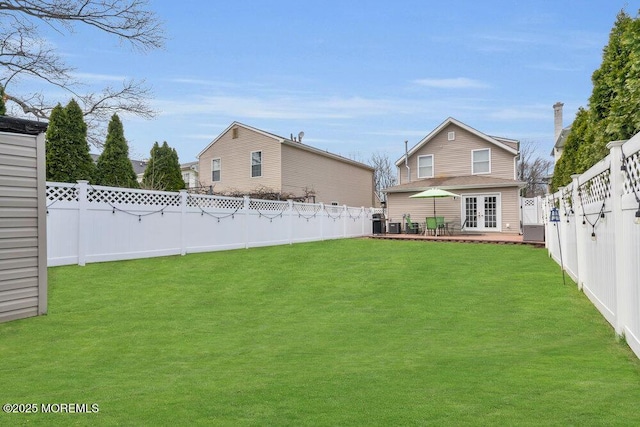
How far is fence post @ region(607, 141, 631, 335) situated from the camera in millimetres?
3996

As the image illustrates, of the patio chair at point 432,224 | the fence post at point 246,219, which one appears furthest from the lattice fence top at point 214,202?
the patio chair at point 432,224

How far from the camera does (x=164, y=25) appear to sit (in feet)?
56.3

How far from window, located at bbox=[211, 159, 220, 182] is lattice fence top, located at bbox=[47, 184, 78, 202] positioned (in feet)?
54.4

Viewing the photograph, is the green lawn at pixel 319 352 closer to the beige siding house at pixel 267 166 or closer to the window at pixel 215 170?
the beige siding house at pixel 267 166

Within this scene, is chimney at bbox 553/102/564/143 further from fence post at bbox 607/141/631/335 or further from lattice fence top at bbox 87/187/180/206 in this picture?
fence post at bbox 607/141/631/335

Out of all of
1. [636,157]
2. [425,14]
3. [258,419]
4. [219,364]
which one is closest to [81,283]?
[219,364]

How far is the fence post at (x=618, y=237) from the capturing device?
3996 mm

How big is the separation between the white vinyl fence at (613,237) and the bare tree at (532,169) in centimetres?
4290

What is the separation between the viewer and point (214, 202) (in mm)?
13188

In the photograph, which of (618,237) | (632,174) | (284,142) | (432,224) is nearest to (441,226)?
(432,224)

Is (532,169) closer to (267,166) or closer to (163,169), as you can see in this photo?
(267,166)

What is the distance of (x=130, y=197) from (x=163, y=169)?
13.4m

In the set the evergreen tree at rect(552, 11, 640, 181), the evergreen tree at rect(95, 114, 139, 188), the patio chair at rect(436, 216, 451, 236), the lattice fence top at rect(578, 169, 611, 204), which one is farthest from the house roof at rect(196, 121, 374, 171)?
the lattice fence top at rect(578, 169, 611, 204)

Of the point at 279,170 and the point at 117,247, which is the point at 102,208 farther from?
the point at 279,170
